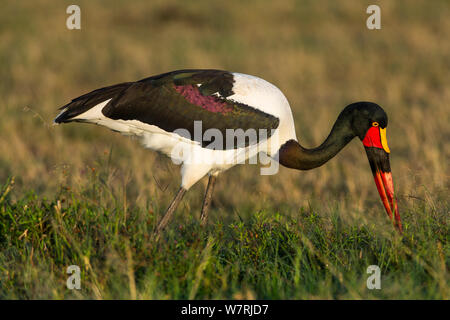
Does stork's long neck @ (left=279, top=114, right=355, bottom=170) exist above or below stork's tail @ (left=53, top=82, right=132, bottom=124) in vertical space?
below

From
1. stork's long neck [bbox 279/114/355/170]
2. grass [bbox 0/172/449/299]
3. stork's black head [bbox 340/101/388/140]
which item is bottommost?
grass [bbox 0/172/449/299]

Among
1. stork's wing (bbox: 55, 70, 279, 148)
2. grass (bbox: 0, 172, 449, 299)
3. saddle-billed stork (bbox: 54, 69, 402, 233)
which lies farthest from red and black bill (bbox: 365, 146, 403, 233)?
stork's wing (bbox: 55, 70, 279, 148)

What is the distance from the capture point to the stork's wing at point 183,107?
4.56 m

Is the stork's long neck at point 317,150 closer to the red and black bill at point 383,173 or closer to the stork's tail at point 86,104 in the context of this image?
the red and black bill at point 383,173

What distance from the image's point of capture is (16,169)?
271 inches

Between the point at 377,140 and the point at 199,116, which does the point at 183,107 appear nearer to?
the point at 199,116

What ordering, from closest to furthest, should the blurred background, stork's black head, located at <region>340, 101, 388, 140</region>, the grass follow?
the grass → stork's black head, located at <region>340, 101, 388, 140</region> → the blurred background

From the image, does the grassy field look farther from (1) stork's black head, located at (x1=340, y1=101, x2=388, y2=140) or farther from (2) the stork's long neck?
(1) stork's black head, located at (x1=340, y1=101, x2=388, y2=140)

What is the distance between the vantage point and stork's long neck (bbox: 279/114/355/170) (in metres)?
4.85

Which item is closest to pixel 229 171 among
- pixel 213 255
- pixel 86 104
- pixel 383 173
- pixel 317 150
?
pixel 317 150

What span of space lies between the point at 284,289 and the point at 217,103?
1.59 m

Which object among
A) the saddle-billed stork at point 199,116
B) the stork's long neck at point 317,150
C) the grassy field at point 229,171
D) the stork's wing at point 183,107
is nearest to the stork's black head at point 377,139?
the saddle-billed stork at point 199,116

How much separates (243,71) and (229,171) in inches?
175
